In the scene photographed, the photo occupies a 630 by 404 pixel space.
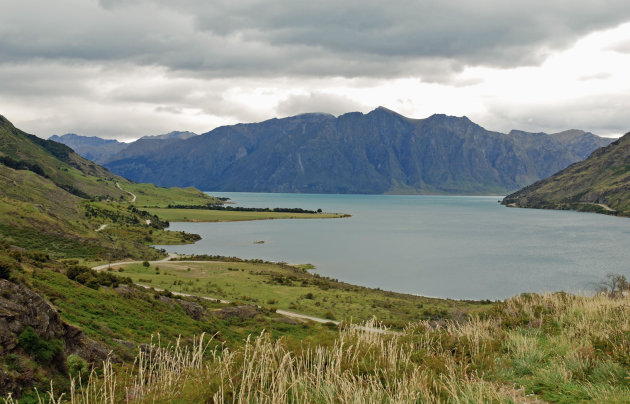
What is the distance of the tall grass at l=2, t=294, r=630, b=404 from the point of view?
31.8ft

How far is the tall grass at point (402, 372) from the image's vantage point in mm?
9680

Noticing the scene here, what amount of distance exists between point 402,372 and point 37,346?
13.9 meters

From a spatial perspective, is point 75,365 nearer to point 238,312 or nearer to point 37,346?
point 37,346

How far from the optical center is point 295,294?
6256cm

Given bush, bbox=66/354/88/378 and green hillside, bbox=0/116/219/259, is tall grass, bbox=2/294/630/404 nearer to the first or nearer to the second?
bush, bbox=66/354/88/378

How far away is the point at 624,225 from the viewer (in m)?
196

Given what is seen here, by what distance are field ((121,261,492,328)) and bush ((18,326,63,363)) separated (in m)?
32.0

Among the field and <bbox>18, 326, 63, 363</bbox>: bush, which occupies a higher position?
<bbox>18, 326, 63, 363</bbox>: bush

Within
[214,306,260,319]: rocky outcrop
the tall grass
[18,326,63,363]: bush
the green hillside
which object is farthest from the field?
[18,326,63,363]: bush

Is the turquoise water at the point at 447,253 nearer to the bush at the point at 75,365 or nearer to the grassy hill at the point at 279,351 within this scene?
the grassy hill at the point at 279,351

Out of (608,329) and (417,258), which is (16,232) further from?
(608,329)

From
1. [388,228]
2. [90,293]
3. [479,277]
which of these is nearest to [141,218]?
[388,228]

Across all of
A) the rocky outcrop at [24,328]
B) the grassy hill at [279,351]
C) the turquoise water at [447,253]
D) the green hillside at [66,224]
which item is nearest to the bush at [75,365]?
the grassy hill at [279,351]

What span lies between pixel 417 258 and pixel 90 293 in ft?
312
